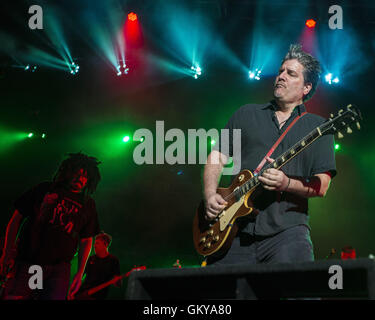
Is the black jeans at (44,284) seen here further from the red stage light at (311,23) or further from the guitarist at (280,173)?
the red stage light at (311,23)

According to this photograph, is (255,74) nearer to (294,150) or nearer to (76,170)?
(76,170)

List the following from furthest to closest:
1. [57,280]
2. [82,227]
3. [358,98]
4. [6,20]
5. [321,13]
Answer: [358,98], [6,20], [321,13], [82,227], [57,280]

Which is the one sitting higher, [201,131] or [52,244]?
[201,131]

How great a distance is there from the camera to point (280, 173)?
2.33 m

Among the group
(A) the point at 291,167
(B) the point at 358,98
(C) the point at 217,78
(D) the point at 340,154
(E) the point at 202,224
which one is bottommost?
(E) the point at 202,224

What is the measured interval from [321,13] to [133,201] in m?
5.87

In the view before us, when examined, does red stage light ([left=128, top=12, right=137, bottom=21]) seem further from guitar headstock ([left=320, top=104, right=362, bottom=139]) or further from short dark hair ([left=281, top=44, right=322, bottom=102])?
guitar headstock ([left=320, top=104, right=362, bottom=139])

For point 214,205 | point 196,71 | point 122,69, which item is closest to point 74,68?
A: point 122,69

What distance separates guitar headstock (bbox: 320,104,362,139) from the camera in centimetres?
255

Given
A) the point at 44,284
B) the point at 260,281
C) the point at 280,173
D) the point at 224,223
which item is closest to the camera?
the point at 260,281

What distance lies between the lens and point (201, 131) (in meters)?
9.30

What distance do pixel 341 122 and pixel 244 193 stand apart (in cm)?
78

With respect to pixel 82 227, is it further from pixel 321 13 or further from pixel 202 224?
pixel 321 13

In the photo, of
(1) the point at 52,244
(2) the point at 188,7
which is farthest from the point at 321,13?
(1) the point at 52,244
